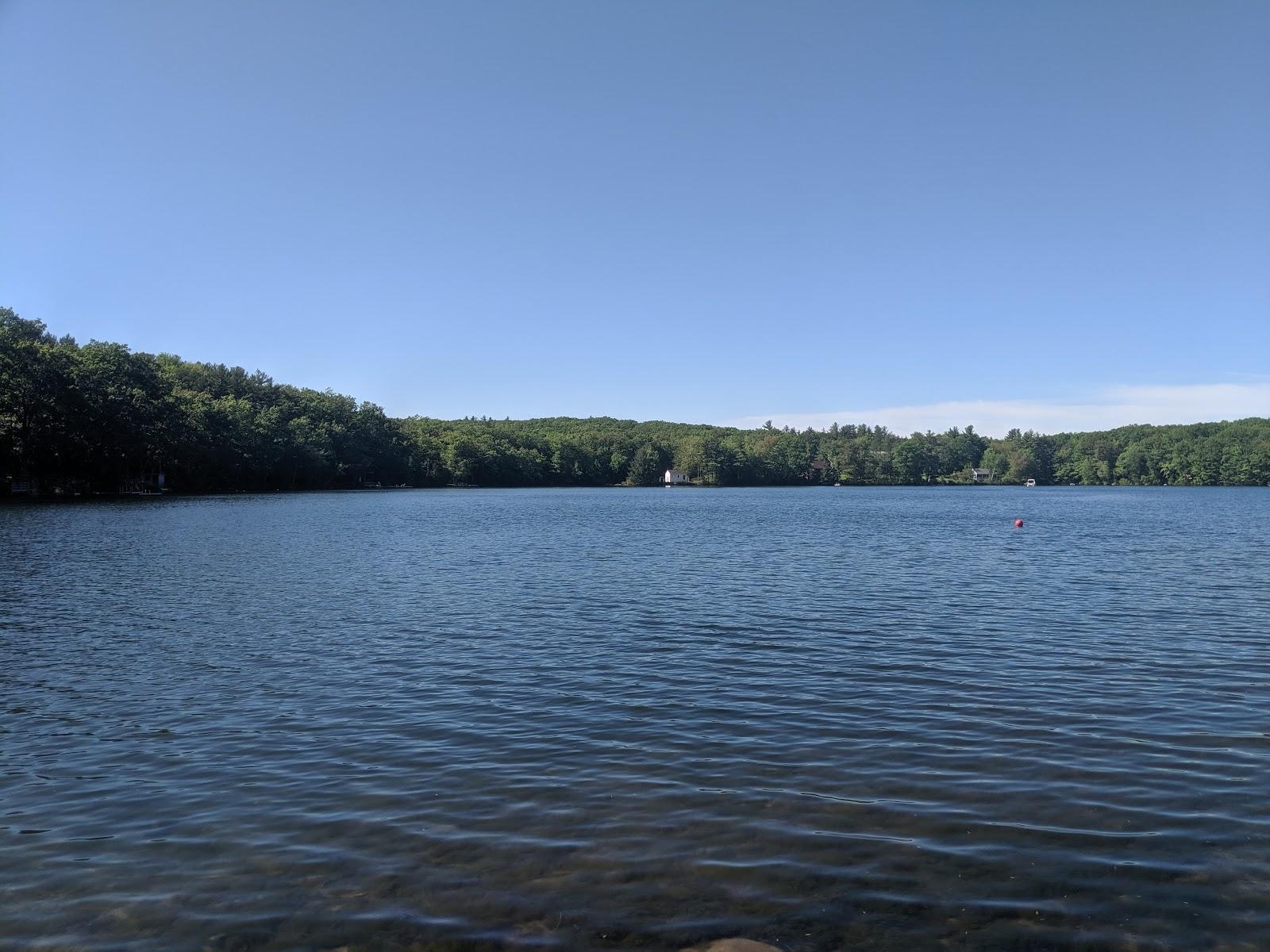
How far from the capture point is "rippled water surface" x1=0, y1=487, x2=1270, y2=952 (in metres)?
7.23

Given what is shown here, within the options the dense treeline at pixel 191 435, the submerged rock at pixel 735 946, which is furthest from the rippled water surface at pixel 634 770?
the dense treeline at pixel 191 435

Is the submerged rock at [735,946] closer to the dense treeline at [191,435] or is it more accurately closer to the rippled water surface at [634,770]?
the rippled water surface at [634,770]

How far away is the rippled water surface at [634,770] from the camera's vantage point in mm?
7234

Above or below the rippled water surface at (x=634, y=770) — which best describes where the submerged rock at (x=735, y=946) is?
below

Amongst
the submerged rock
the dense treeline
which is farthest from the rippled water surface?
the dense treeline

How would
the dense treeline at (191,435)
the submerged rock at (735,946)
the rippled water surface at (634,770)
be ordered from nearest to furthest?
the submerged rock at (735,946) < the rippled water surface at (634,770) < the dense treeline at (191,435)

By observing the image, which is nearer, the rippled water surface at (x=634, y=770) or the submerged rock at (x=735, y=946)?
the submerged rock at (x=735, y=946)

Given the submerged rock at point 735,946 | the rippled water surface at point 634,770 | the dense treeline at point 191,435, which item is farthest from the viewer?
the dense treeline at point 191,435

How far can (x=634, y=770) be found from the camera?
1069 cm

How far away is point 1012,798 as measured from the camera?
9664 mm

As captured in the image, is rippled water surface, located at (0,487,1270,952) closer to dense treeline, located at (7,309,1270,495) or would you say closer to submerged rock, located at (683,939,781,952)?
submerged rock, located at (683,939,781,952)

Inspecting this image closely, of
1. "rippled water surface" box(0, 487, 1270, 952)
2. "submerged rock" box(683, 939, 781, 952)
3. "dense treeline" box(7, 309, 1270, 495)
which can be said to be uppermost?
"dense treeline" box(7, 309, 1270, 495)

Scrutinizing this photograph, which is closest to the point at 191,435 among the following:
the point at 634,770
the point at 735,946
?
the point at 634,770

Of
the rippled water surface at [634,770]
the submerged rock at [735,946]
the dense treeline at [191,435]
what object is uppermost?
the dense treeline at [191,435]
